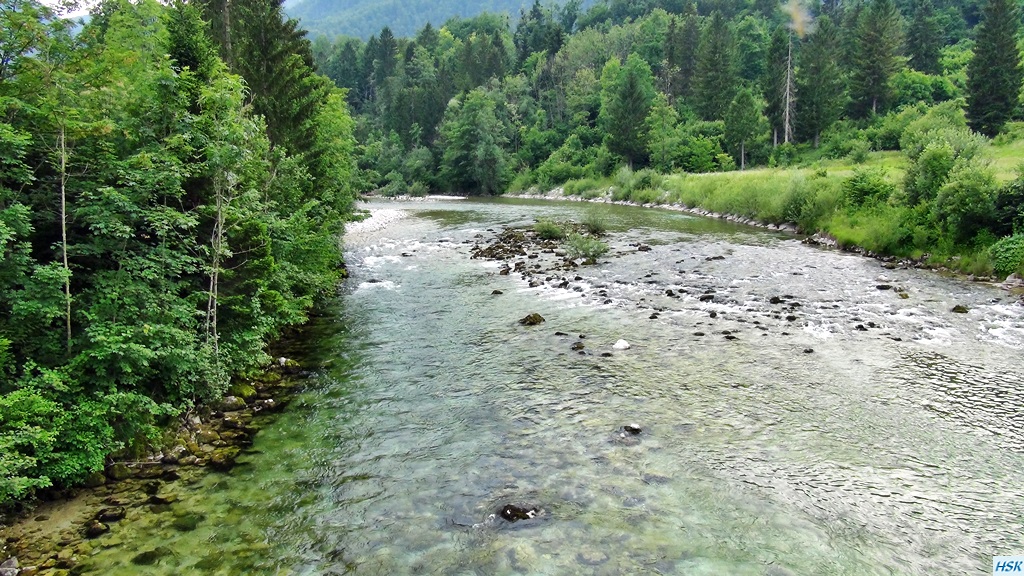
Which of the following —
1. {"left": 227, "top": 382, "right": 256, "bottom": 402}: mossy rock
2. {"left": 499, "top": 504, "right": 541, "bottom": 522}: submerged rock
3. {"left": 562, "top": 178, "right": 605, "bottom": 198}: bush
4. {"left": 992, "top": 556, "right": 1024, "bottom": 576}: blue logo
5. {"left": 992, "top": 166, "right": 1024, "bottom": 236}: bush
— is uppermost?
{"left": 562, "top": 178, "right": 605, "bottom": 198}: bush

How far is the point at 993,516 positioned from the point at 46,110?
15.1m

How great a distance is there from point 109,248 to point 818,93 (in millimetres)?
86496

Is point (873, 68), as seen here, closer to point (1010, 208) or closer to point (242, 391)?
point (1010, 208)

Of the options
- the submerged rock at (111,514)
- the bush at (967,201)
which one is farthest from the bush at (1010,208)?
the submerged rock at (111,514)

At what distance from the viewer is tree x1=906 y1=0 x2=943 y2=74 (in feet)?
306

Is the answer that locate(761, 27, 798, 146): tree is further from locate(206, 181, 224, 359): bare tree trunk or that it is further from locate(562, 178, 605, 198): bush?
locate(206, 181, 224, 359): bare tree trunk

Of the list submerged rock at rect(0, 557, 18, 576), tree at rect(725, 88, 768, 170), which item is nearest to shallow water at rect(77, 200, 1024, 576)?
submerged rock at rect(0, 557, 18, 576)

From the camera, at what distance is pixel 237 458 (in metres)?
9.54

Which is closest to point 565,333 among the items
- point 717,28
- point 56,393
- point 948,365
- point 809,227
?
point 948,365

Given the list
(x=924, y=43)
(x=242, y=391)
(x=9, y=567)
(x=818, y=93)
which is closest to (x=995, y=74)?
(x=818, y=93)

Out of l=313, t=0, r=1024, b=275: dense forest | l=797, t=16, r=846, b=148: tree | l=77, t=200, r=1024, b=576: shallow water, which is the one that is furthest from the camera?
l=797, t=16, r=846, b=148: tree

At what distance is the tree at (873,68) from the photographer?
7931 cm

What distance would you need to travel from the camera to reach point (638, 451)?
9.61 meters

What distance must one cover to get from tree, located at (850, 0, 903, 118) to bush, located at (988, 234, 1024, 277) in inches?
2741
